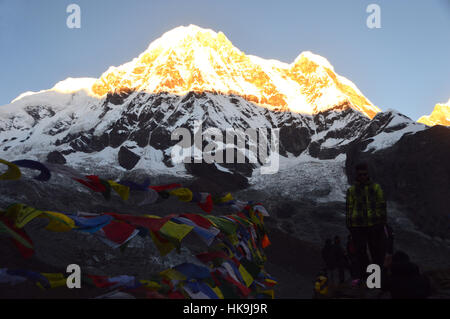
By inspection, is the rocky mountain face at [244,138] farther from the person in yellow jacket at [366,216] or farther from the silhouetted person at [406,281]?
the silhouetted person at [406,281]

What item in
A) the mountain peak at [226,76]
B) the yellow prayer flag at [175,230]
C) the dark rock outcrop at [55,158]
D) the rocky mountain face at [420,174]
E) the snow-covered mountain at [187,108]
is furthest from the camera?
the mountain peak at [226,76]

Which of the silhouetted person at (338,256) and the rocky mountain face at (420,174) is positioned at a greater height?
the rocky mountain face at (420,174)

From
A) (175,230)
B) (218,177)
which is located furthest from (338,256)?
(218,177)

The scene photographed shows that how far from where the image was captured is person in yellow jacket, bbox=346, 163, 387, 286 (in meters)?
6.25

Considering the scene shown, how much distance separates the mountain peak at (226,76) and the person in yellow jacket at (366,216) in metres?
123

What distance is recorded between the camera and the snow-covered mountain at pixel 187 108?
106938mm

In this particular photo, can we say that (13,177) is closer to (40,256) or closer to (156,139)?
(40,256)

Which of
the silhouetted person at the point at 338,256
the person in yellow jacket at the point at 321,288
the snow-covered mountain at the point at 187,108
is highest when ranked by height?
the snow-covered mountain at the point at 187,108

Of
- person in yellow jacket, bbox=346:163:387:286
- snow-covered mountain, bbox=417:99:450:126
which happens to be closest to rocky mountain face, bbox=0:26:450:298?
person in yellow jacket, bbox=346:163:387:286

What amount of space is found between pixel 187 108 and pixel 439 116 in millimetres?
128325

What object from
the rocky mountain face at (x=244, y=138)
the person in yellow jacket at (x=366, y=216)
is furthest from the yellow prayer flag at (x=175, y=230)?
the rocky mountain face at (x=244, y=138)

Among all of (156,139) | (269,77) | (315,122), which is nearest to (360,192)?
(156,139)

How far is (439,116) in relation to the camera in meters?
183

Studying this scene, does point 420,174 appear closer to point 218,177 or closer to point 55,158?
point 218,177
